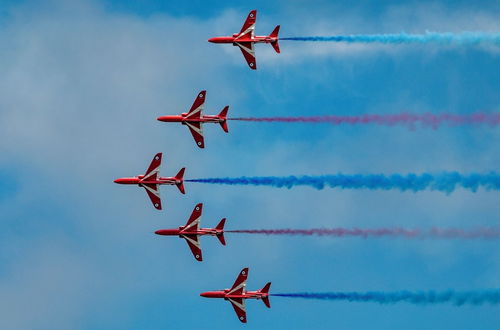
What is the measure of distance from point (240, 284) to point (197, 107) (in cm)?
1341

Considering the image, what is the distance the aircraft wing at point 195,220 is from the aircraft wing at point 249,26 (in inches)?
521

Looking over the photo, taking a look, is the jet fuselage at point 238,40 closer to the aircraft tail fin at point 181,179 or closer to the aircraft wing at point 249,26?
the aircraft wing at point 249,26

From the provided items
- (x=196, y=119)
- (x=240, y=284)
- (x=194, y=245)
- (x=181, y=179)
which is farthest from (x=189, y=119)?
(x=240, y=284)

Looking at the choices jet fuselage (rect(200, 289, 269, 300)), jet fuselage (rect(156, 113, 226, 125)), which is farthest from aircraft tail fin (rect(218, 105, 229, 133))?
jet fuselage (rect(200, 289, 269, 300))

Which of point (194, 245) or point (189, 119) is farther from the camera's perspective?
point (194, 245)

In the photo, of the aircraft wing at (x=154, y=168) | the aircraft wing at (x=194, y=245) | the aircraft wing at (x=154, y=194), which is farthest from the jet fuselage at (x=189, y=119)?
the aircraft wing at (x=194, y=245)

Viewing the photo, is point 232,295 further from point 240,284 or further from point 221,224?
point 221,224

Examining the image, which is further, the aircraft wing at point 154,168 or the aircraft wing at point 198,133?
the aircraft wing at point 154,168

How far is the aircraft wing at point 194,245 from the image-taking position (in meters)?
97.2

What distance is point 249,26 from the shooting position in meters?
94.6

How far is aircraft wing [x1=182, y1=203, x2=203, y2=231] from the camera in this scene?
97188 millimetres

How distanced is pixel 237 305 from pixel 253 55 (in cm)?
1836

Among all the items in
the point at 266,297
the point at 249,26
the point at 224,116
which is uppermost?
the point at 249,26

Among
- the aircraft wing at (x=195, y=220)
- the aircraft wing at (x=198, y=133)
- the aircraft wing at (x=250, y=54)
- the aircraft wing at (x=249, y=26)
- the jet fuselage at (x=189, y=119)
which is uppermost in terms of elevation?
the aircraft wing at (x=249, y=26)
